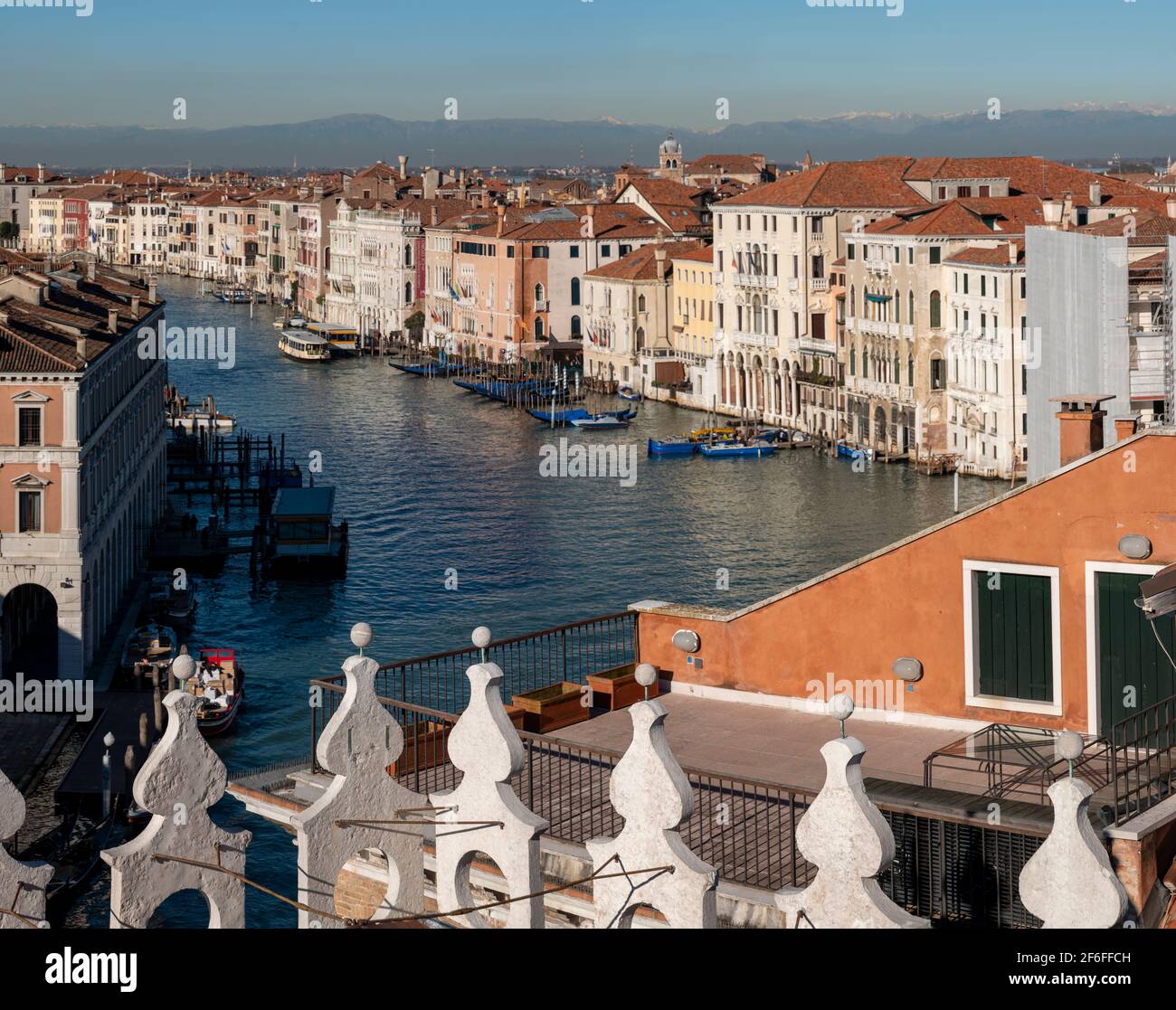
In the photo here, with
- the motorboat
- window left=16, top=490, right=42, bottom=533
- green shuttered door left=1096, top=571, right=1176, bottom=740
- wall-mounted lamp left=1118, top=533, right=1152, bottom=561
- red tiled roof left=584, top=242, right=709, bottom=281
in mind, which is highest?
red tiled roof left=584, top=242, right=709, bottom=281

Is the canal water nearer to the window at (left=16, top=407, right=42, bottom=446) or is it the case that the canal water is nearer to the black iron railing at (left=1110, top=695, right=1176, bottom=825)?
the window at (left=16, top=407, right=42, bottom=446)

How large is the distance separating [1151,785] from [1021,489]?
5.29 ft

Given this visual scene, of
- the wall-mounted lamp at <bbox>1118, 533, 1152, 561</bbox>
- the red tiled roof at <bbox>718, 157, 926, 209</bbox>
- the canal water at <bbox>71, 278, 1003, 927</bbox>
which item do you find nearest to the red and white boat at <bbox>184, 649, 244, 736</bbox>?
the canal water at <bbox>71, 278, 1003, 927</bbox>

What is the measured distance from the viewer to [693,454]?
157 ft

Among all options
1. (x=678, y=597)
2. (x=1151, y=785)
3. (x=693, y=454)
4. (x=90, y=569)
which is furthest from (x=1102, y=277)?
(x=693, y=454)

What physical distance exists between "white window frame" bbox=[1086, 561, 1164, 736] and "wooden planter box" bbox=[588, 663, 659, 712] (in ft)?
6.12

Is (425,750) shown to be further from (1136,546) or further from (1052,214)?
(1052,214)

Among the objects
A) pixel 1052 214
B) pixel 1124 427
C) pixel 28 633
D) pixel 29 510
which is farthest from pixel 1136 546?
pixel 1052 214

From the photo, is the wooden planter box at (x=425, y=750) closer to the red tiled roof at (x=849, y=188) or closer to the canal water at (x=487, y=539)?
the canal water at (x=487, y=539)

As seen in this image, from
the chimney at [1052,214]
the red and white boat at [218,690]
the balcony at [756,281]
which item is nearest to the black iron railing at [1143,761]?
the red and white boat at [218,690]

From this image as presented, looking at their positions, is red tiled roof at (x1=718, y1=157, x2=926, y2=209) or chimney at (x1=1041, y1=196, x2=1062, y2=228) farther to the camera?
red tiled roof at (x1=718, y1=157, x2=926, y2=209)

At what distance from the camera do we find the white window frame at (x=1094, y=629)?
24.4 feet

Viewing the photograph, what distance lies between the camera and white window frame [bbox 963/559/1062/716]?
24.9 ft

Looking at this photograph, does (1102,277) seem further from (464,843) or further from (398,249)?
(398,249)
